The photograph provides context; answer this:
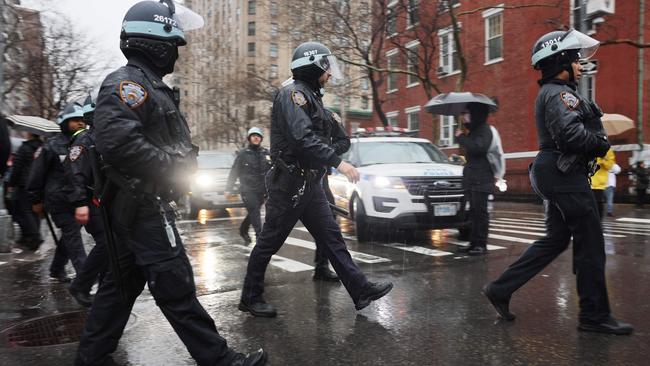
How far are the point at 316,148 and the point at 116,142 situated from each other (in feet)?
5.67

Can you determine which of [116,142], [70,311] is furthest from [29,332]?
[116,142]

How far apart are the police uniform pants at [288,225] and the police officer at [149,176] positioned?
1.48 meters

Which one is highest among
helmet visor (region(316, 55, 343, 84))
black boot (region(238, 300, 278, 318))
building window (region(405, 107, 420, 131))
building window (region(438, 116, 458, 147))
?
building window (region(405, 107, 420, 131))

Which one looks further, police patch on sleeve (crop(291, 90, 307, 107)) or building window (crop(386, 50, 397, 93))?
building window (crop(386, 50, 397, 93))

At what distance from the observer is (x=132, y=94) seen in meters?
2.71

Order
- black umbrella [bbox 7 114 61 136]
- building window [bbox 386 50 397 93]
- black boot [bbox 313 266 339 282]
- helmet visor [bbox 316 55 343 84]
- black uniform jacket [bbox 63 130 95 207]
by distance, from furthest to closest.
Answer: building window [bbox 386 50 397 93] → black umbrella [bbox 7 114 61 136] → black boot [bbox 313 266 339 282] → helmet visor [bbox 316 55 343 84] → black uniform jacket [bbox 63 130 95 207]

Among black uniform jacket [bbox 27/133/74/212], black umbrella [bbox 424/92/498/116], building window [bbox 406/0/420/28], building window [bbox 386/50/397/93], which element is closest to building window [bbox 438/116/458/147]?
building window [bbox 386/50/397/93]

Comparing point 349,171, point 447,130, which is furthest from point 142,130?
point 447,130

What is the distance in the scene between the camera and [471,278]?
570 cm

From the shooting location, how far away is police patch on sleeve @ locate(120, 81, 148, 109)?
8.83 ft

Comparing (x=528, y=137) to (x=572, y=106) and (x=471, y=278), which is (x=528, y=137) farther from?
(x=572, y=106)

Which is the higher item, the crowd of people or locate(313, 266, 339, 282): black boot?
the crowd of people

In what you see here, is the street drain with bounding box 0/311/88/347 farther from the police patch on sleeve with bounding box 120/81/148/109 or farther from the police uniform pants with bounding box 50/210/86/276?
the police patch on sleeve with bounding box 120/81/148/109

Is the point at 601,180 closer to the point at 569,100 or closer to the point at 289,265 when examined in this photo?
the point at 289,265
